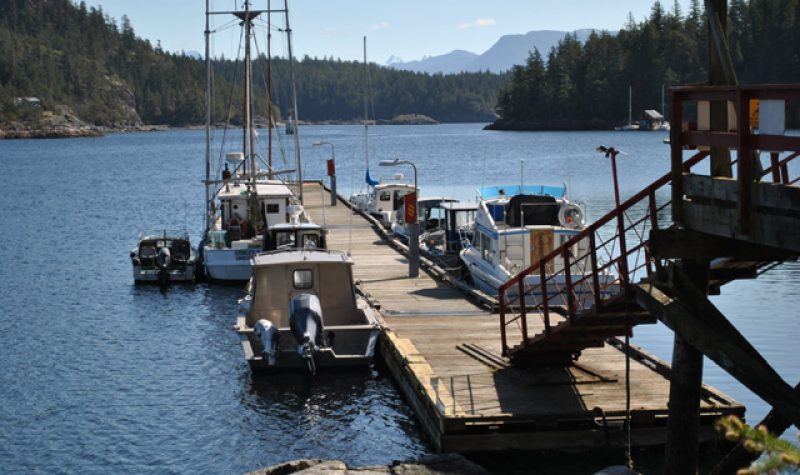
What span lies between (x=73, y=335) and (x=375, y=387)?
11104 millimetres

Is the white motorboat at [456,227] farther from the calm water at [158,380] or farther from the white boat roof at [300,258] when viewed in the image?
the white boat roof at [300,258]

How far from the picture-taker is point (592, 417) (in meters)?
18.1

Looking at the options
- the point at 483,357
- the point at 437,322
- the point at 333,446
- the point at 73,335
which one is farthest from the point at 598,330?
the point at 73,335

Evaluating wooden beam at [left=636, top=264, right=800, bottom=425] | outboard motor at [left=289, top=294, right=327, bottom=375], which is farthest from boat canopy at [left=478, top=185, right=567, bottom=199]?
wooden beam at [left=636, top=264, right=800, bottom=425]

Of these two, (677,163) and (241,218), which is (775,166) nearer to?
(677,163)

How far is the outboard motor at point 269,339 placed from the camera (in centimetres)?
2398

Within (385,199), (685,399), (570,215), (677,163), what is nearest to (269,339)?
(685,399)

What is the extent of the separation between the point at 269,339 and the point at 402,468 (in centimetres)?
793

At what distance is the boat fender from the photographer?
3319 centimetres

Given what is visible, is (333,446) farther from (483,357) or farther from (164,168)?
(164,168)

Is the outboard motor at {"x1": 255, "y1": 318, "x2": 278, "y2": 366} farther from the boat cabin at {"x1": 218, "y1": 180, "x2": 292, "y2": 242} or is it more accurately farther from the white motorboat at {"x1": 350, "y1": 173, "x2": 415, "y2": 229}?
the white motorboat at {"x1": 350, "y1": 173, "x2": 415, "y2": 229}

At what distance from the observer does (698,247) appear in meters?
13.4

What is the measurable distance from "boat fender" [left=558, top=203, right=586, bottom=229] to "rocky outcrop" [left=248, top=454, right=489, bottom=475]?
17186 millimetres

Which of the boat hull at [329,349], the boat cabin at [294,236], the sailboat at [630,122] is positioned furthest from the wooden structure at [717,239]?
the sailboat at [630,122]
